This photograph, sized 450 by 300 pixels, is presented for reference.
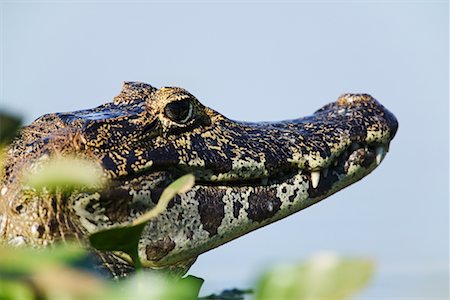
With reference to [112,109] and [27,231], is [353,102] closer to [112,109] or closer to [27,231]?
[112,109]

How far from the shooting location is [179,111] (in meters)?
3.13

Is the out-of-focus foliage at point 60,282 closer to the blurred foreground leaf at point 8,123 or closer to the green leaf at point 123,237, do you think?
the blurred foreground leaf at point 8,123

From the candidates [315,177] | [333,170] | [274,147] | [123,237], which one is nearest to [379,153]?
[333,170]

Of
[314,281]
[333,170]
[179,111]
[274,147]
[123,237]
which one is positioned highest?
[179,111]

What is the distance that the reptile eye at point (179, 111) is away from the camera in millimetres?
3096

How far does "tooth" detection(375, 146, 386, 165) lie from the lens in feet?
11.4

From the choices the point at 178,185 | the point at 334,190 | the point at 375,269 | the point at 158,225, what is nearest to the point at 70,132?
the point at 158,225

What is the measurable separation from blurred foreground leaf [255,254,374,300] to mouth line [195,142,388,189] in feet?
8.54

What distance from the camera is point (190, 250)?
9.69 ft

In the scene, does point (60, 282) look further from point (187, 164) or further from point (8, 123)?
point (187, 164)

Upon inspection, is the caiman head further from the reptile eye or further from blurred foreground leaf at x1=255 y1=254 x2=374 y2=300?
blurred foreground leaf at x1=255 y1=254 x2=374 y2=300

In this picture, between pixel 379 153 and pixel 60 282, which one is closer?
pixel 60 282

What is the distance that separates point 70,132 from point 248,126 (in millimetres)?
820

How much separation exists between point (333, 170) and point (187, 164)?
67cm
